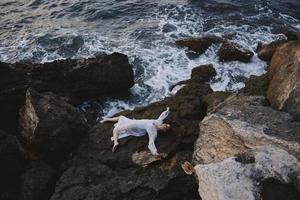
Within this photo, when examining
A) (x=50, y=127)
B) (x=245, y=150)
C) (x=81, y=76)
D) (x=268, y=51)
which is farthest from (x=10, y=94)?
(x=268, y=51)

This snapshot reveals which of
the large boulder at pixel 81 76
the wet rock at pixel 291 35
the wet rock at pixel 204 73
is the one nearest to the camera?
the large boulder at pixel 81 76

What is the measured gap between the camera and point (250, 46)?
1652cm

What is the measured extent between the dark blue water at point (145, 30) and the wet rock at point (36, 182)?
4.52 metres

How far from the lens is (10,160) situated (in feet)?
28.5

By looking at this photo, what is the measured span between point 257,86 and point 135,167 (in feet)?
15.3

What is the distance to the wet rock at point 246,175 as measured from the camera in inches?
252

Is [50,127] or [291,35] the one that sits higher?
[50,127]

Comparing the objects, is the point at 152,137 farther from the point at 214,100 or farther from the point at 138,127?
the point at 214,100

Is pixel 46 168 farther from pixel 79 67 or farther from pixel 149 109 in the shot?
pixel 79 67

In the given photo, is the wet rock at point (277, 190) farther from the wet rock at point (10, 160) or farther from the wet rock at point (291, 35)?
the wet rock at point (291, 35)

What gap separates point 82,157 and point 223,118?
323 centimetres

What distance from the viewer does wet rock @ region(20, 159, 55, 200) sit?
8.52 meters

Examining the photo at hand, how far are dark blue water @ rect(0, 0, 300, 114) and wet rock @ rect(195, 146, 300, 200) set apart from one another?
669 cm

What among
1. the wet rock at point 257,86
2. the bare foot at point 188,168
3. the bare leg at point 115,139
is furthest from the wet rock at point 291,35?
the bare foot at point 188,168
